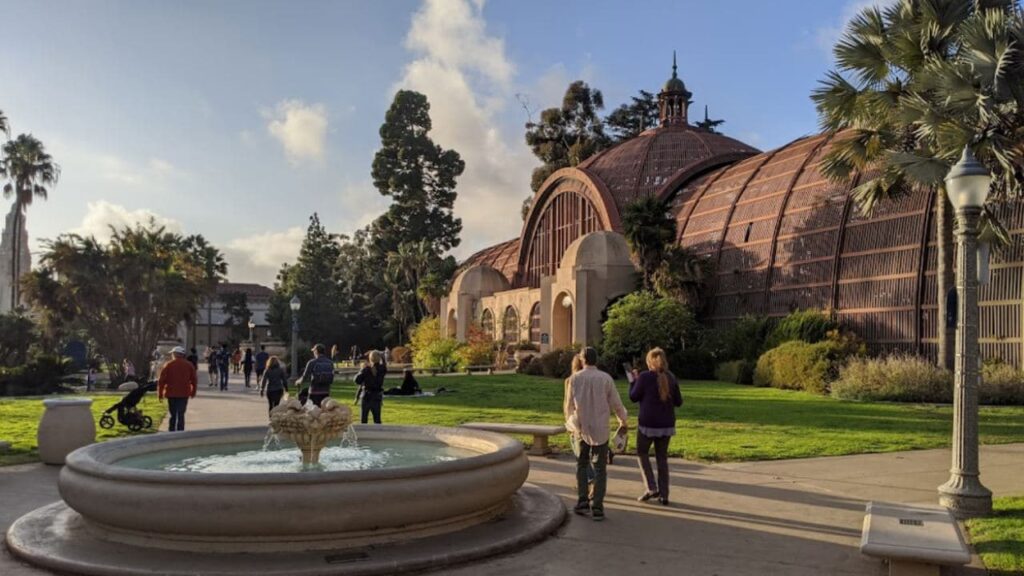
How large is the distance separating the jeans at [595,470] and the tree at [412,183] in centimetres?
6514

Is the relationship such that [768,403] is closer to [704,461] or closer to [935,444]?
[935,444]

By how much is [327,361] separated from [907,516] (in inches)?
366

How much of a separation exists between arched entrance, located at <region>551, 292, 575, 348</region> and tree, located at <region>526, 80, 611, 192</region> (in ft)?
97.0

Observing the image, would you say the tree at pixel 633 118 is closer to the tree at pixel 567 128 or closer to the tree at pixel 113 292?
the tree at pixel 567 128

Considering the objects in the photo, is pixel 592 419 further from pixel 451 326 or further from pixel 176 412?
pixel 451 326

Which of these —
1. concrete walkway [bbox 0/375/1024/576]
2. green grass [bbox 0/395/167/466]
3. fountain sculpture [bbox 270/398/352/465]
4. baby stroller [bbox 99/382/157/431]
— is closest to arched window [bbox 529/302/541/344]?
green grass [bbox 0/395/167/466]

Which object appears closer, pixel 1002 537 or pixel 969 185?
pixel 1002 537

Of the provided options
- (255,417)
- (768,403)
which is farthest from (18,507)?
(768,403)

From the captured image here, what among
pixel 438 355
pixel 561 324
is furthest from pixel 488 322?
pixel 561 324

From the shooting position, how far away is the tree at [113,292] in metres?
A: 31.4

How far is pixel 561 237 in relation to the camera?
5044 centimetres

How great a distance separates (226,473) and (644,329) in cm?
2684

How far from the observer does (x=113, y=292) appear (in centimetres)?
3180

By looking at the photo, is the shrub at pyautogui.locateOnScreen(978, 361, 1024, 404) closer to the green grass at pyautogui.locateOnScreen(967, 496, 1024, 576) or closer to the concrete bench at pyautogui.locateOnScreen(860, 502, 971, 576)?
the green grass at pyautogui.locateOnScreen(967, 496, 1024, 576)
